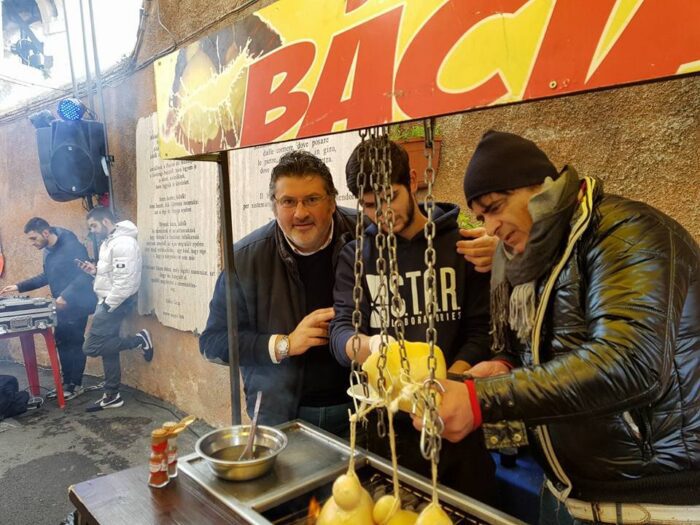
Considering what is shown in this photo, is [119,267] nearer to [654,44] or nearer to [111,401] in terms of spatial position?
[111,401]

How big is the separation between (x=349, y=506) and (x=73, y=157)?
694cm

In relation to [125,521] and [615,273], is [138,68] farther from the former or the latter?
[615,273]

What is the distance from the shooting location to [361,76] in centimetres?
117

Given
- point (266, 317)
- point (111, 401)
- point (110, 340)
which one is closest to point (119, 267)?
point (110, 340)

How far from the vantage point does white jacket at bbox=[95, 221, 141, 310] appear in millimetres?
5840

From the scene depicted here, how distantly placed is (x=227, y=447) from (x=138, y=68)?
5718 millimetres

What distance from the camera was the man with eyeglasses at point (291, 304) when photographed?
2.47 metres

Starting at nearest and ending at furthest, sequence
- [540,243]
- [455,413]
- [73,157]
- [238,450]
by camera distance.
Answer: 1. [455,413]
2. [540,243]
3. [238,450]
4. [73,157]

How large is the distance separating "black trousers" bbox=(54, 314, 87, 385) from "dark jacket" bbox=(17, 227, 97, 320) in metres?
0.16

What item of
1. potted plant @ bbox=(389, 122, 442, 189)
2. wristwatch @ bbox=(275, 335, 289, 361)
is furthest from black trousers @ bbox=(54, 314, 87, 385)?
potted plant @ bbox=(389, 122, 442, 189)

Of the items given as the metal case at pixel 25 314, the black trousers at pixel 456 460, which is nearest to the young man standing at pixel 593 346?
the black trousers at pixel 456 460

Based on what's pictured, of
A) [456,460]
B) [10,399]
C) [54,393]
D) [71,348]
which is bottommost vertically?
[54,393]

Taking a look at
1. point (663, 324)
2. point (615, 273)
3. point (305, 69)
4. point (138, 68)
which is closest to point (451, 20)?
point (305, 69)

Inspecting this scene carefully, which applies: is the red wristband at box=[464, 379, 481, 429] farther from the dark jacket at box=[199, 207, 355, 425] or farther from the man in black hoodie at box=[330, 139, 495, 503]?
the dark jacket at box=[199, 207, 355, 425]
